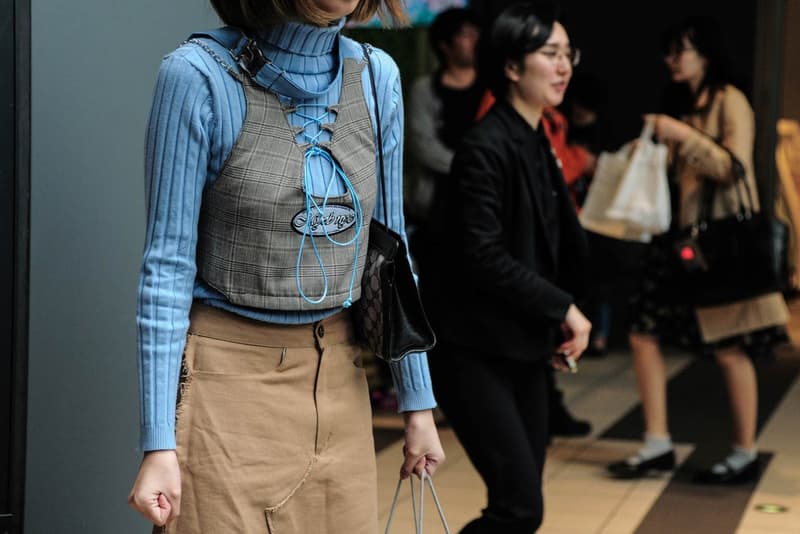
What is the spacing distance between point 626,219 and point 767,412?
2.72 metres

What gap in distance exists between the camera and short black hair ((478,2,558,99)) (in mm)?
3826

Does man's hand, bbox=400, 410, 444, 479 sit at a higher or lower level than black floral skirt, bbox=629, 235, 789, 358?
higher

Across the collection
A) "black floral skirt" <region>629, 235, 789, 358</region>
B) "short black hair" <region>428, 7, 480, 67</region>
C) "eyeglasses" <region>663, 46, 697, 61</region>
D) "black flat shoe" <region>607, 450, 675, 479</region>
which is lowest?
"black flat shoe" <region>607, 450, 675, 479</region>

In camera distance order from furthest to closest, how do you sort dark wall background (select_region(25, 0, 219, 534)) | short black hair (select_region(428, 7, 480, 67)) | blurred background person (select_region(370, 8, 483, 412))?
1. short black hair (select_region(428, 7, 480, 67))
2. blurred background person (select_region(370, 8, 483, 412))
3. dark wall background (select_region(25, 0, 219, 534))

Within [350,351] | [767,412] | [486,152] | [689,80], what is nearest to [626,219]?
[689,80]

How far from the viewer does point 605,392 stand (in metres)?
8.36

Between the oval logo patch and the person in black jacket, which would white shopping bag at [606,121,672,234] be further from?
the oval logo patch

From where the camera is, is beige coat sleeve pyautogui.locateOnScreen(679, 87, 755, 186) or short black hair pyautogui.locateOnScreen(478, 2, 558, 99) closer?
short black hair pyautogui.locateOnScreen(478, 2, 558, 99)

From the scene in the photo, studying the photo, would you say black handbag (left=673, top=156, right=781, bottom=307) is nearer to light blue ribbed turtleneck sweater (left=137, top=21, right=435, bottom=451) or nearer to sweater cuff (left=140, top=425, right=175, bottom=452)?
light blue ribbed turtleneck sweater (left=137, top=21, right=435, bottom=451)

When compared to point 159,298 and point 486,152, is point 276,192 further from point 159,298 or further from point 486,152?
point 486,152

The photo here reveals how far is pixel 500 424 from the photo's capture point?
3.36 meters

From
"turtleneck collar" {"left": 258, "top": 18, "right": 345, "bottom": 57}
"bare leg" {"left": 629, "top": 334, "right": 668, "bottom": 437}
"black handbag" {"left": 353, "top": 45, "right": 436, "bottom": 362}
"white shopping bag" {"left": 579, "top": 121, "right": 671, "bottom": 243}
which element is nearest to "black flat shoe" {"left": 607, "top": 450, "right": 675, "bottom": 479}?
"bare leg" {"left": 629, "top": 334, "right": 668, "bottom": 437}

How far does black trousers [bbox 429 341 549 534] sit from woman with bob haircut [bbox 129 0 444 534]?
1175 millimetres

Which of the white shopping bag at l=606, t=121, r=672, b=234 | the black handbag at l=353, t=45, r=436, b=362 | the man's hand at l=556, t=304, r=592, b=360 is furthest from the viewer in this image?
the white shopping bag at l=606, t=121, r=672, b=234
